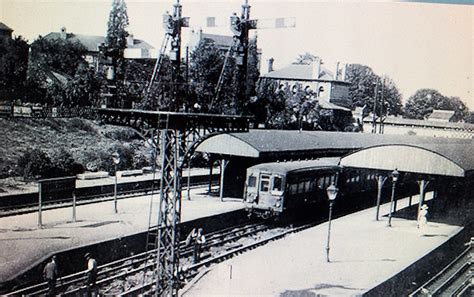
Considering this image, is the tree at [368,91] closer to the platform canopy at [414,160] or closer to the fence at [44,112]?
the platform canopy at [414,160]

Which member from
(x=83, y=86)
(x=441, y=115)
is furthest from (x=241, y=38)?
(x=83, y=86)

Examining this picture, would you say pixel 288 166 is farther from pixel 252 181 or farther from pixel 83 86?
pixel 83 86

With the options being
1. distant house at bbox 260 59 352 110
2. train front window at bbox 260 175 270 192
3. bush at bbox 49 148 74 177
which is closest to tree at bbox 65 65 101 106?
bush at bbox 49 148 74 177

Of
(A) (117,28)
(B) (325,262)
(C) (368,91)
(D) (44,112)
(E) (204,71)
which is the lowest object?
(B) (325,262)

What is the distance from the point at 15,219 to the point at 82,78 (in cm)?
1931

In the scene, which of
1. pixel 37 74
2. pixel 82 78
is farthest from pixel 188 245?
pixel 82 78

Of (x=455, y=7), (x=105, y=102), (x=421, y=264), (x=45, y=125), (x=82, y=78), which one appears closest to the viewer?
(x=455, y=7)

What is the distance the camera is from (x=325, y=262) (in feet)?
45.0

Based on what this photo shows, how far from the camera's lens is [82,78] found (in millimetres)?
33094

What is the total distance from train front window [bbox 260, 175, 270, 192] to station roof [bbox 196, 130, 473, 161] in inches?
80.9

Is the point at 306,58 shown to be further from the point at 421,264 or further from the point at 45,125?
the point at 421,264

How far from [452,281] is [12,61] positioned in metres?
19.8

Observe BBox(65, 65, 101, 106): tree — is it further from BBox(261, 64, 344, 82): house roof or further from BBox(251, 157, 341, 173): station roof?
BBox(261, 64, 344, 82): house roof

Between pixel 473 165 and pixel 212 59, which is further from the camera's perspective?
pixel 212 59
